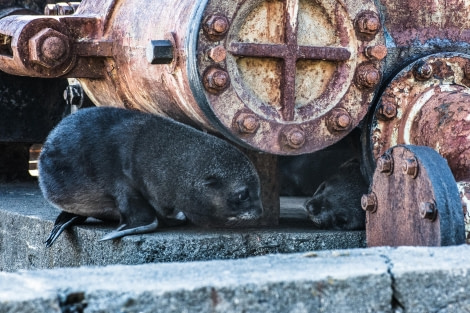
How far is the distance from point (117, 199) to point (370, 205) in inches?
41.1

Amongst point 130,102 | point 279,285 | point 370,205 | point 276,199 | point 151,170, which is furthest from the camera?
point 130,102

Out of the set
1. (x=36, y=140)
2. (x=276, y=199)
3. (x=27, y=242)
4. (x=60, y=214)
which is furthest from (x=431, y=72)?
(x=36, y=140)

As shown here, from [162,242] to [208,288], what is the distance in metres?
1.40

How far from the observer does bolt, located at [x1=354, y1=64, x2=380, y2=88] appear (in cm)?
387

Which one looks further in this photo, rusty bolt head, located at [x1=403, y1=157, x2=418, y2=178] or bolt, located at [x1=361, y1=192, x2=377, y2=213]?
bolt, located at [x1=361, y1=192, x2=377, y2=213]

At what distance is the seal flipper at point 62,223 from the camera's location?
4.05 m

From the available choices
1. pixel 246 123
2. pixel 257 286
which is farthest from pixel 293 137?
pixel 257 286

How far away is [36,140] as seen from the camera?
19.0 feet

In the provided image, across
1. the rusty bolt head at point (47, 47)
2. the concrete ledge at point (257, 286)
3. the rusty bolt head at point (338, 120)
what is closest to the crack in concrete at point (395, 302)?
the concrete ledge at point (257, 286)

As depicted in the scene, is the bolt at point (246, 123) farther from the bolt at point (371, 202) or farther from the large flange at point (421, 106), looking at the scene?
the large flange at point (421, 106)

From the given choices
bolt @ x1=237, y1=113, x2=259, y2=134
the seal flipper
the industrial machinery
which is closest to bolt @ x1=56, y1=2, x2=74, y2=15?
the industrial machinery

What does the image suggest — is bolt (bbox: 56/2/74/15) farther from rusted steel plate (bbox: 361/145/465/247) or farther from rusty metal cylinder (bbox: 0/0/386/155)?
rusted steel plate (bbox: 361/145/465/247)

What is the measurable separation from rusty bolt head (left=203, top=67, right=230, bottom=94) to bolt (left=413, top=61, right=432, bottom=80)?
91 cm

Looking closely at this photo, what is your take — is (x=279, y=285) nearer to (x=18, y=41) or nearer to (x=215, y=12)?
(x=215, y=12)
